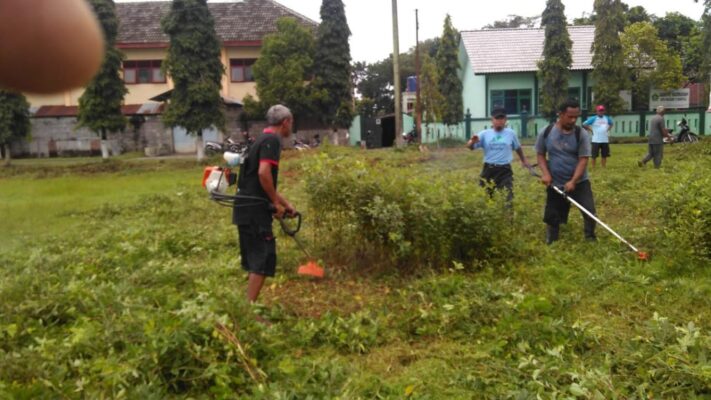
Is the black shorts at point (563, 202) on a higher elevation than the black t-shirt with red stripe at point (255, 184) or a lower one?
lower

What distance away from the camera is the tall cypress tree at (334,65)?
27547 mm

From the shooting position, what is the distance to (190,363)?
11.4ft

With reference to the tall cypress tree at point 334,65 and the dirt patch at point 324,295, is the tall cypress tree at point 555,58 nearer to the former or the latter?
the tall cypress tree at point 334,65

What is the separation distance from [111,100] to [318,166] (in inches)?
664

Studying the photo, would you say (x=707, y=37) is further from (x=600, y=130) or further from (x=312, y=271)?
(x=312, y=271)

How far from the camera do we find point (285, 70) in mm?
26391

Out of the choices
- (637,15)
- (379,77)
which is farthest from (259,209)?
(379,77)

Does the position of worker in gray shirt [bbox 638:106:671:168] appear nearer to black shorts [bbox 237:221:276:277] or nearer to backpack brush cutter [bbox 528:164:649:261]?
backpack brush cutter [bbox 528:164:649:261]

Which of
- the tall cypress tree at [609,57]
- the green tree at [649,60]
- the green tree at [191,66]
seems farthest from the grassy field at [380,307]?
the green tree at [649,60]

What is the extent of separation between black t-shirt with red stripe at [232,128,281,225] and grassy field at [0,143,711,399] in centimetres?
62

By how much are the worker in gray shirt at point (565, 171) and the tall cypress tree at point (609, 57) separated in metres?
18.3

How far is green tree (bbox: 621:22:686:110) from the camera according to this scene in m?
24.6

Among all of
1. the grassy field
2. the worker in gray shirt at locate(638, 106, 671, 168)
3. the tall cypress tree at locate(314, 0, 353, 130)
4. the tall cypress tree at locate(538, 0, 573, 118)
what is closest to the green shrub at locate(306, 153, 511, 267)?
the grassy field

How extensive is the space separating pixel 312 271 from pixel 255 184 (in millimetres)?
1259
